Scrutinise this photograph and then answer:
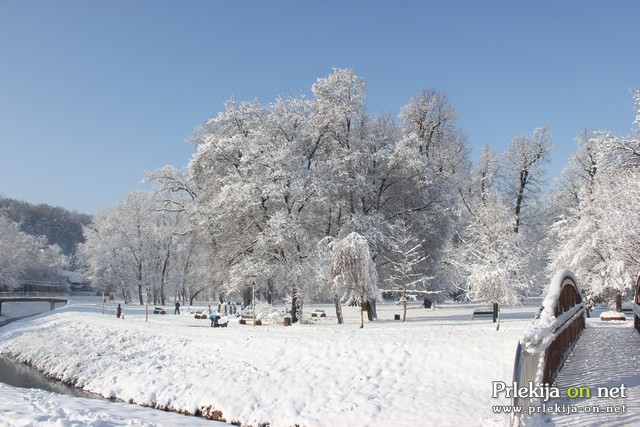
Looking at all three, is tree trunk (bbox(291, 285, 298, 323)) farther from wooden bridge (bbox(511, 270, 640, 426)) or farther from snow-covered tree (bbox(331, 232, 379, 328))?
wooden bridge (bbox(511, 270, 640, 426))

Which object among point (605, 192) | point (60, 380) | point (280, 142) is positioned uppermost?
point (280, 142)

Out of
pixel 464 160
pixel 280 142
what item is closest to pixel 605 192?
pixel 464 160

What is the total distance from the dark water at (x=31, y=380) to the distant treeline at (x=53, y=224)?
12799 cm

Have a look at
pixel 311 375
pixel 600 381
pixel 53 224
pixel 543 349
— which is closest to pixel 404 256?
pixel 311 375

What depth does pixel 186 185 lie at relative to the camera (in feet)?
120

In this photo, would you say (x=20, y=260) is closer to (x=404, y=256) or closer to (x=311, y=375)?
(x=404, y=256)

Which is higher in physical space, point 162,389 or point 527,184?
point 527,184

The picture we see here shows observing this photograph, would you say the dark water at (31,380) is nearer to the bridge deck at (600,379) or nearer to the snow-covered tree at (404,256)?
the bridge deck at (600,379)

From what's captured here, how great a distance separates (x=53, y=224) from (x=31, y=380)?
14600cm

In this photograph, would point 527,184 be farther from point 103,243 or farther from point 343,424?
point 103,243

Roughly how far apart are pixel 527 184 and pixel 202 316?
29183 mm

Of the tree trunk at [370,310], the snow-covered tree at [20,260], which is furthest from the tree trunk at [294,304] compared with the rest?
the snow-covered tree at [20,260]

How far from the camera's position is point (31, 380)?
19938 mm

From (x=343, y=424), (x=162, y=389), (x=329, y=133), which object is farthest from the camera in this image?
(x=329, y=133)
